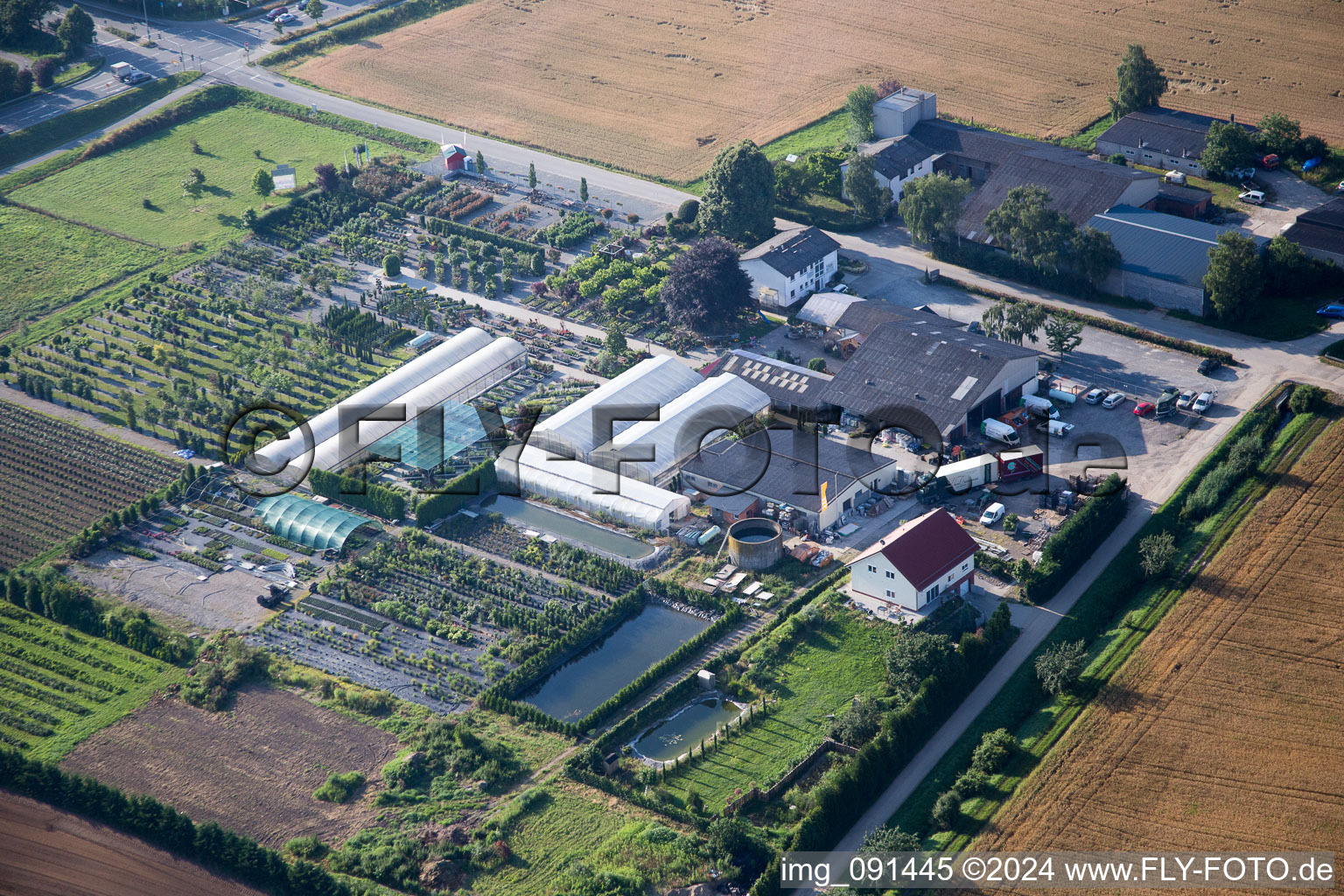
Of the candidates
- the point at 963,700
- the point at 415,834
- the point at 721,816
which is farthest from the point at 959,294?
the point at 415,834

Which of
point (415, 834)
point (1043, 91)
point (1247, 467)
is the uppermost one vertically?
point (1043, 91)

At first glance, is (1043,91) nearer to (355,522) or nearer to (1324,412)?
(1324,412)

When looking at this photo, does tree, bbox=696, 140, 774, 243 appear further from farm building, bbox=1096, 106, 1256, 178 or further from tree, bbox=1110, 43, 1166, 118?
tree, bbox=1110, 43, 1166, 118

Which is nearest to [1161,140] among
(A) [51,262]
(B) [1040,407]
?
(B) [1040,407]

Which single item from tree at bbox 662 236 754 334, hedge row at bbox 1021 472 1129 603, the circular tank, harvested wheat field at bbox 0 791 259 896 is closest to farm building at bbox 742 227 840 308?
tree at bbox 662 236 754 334

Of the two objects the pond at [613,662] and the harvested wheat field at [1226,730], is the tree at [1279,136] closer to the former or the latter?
the harvested wheat field at [1226,730]
